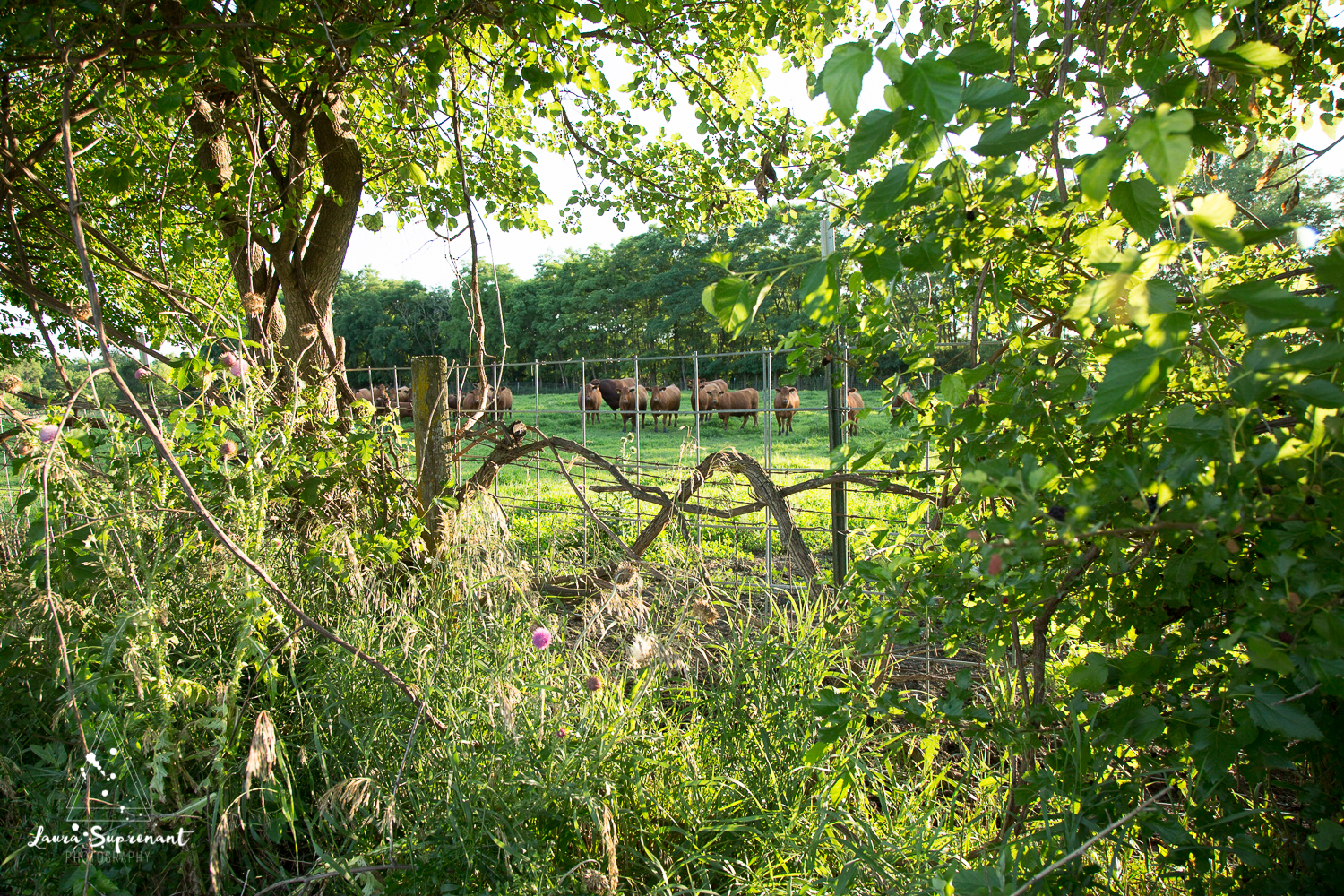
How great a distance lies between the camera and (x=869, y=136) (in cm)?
69

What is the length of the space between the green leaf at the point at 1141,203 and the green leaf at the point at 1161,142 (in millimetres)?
103

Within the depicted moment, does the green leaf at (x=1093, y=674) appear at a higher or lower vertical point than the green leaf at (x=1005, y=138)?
lower

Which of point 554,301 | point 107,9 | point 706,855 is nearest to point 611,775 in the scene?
point 706,855

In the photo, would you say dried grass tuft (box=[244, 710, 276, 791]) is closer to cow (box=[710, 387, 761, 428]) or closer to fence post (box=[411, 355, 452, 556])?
fence post (box=[411, 355, 452, 556])

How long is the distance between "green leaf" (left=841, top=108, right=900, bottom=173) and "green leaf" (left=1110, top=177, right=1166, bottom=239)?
0.22 metres

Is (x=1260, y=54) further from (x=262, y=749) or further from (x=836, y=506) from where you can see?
(x=836, y=506)

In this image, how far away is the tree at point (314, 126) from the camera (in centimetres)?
211

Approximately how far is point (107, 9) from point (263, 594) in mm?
1642

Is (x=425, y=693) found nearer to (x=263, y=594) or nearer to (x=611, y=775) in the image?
(x=611, y=775)

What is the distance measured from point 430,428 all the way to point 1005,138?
2485 millimetres

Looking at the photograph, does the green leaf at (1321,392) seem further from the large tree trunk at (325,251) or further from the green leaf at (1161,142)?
the large tree trunk at (325,251)

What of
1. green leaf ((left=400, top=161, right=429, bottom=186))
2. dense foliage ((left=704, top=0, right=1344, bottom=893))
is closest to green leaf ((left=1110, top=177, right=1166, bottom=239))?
dense foliage ((left=704, top=0, right=1344, bottom=893))

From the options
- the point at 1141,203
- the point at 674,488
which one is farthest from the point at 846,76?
the point at 674,488

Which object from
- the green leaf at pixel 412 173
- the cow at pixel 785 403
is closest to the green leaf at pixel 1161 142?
the green leaf at pixel 412 173
